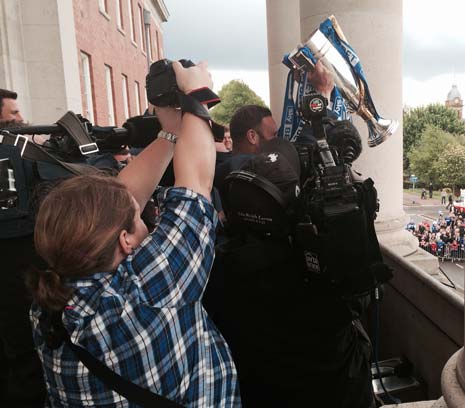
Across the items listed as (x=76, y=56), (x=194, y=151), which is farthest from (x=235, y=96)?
(x=194, y=151)

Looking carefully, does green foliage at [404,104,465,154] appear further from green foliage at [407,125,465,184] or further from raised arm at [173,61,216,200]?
raised arm at [173,61,216,200]

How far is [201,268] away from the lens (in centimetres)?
109

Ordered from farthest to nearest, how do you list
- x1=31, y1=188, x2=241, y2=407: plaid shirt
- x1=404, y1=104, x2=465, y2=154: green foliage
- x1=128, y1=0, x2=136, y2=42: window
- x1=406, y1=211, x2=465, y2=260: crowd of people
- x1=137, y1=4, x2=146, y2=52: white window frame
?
x1=404, y1=104, x2=465, y2=154: green foliage, x1=137, y1=4, x2=146, y2=52: white window frame, x1=406, y1=211, x2=465, y2=260: crowd of people, x1=128, y1=0, x2=136, y2=42: window, x1=31, y1=188, x2=241, y2=407: plaid shirt

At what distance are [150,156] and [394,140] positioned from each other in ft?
10.9

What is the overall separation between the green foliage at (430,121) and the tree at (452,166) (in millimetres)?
11497

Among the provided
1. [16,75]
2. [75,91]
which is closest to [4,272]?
[16,75]

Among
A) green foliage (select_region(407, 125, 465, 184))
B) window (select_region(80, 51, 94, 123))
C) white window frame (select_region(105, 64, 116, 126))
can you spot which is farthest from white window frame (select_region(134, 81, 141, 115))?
green foliage (select_region(407, 125, 465, 184))

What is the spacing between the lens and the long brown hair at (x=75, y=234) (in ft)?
3.29

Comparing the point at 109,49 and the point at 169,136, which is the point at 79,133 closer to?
the point at 169,136

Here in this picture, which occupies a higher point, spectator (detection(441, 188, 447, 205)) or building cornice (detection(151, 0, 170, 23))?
building cornice (detection(151, 0, 170, 23))

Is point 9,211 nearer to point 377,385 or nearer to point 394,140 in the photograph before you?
point 377,385

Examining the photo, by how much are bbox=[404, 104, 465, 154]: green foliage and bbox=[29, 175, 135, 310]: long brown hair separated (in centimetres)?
5086

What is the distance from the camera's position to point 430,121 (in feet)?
159

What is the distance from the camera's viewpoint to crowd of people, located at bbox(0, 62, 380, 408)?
1.01m
